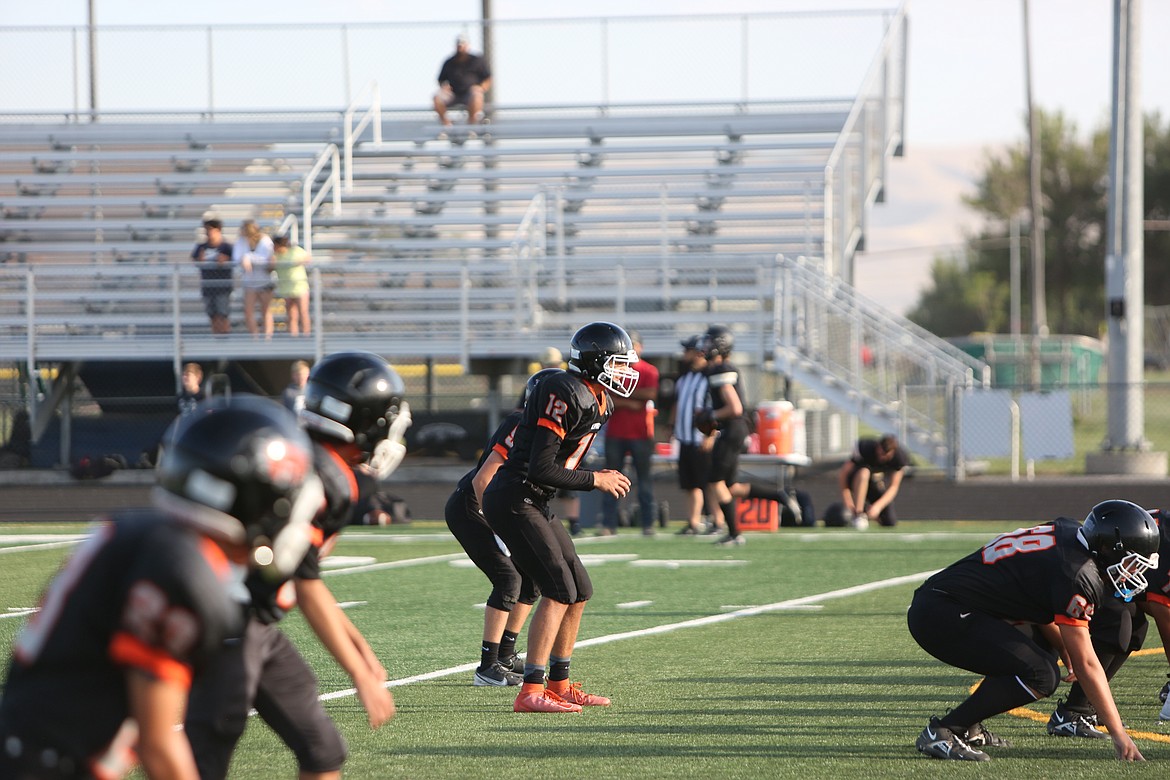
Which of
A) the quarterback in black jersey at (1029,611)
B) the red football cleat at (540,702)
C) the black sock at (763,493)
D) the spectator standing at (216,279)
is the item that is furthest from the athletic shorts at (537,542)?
the spectator standing at (216,279)

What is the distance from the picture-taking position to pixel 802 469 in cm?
1956

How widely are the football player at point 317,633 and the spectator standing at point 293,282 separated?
50.2 ft

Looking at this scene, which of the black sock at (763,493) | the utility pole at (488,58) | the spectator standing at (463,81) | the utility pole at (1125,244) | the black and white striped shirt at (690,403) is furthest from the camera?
the utility pole at (488,58)

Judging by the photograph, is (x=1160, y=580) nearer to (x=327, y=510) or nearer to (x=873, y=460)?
A: (x=327, y=510)

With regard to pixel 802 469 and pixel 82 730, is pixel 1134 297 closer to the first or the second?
pixel 802 469

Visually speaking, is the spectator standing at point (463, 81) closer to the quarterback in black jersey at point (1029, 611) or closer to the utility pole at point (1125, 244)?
the utility pole at point (1125, 244)

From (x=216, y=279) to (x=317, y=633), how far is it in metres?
16.6

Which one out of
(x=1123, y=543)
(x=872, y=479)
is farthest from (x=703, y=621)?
(x=872, y=479)

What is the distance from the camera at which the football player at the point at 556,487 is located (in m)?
6.25

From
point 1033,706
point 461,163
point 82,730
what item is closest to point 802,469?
point 461,163

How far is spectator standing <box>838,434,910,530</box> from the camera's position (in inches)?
589

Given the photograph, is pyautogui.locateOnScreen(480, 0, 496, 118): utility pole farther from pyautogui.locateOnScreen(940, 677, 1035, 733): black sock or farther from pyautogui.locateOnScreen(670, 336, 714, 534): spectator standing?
pyautogui.locateOnScreen(940, 677, 1035, 733): black sock

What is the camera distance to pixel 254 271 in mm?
19531

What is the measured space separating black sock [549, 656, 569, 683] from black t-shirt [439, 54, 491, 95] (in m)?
18.5
